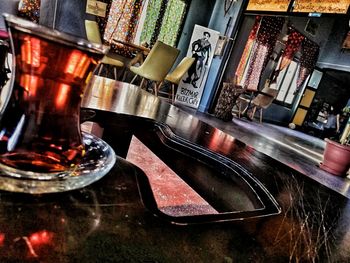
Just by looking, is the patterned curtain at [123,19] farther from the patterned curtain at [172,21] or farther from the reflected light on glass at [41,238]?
the reflected light on glass at [41,238]

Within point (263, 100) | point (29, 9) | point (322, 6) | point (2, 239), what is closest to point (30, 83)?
point (2, 239)

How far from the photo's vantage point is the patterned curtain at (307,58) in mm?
9328

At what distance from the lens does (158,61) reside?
5023mm

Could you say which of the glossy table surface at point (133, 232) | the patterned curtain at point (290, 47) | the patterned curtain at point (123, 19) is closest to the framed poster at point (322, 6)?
the patterned curtain at point (123, 19)

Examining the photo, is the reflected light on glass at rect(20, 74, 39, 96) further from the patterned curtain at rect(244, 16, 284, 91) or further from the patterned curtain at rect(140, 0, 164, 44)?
the patterned curtain at rect(244, 16, 284, 91)

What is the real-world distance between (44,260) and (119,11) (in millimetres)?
6594

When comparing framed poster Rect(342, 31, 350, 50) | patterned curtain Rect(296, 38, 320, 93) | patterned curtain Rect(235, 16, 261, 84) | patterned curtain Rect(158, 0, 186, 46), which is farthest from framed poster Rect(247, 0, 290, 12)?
framed poster Rect(342, 31, 350, 50)

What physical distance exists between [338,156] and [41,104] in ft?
12.6

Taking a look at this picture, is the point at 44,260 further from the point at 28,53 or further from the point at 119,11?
the point at 119,11

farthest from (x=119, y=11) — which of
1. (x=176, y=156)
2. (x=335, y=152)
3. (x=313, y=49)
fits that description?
(x=313, y=49)

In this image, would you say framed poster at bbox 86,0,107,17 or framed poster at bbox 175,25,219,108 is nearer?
framed poster at bbox 86,0,107,17

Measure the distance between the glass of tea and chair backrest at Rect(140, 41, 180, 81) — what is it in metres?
4.79

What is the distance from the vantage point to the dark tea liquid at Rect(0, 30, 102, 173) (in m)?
0.26

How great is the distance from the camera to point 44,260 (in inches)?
7.5
